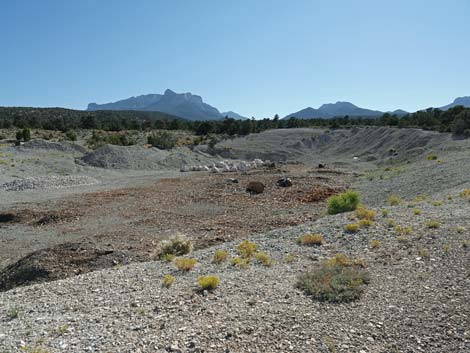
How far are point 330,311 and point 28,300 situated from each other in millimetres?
5822

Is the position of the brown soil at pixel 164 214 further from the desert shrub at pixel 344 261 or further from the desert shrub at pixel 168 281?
the desert shrub at pixel 344 261

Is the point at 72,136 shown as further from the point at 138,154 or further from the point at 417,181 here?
the point at 417,181

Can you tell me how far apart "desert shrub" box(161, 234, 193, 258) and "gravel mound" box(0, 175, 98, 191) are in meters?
20.0

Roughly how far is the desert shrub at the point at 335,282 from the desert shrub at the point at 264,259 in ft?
3.74

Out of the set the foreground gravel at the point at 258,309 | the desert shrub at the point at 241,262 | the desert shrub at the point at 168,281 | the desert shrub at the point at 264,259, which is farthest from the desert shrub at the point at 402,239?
the desert shrub at the point at 168,281

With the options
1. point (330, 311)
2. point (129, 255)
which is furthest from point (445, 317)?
point (129, 255)

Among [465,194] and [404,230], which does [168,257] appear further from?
[465,194]

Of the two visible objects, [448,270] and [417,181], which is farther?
[417,181]

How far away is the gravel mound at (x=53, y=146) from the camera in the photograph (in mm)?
43162

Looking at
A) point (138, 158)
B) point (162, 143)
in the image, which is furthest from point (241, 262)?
point (162, 143)

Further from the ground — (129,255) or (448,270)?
(448,270)

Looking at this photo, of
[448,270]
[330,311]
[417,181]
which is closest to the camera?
[330,311]

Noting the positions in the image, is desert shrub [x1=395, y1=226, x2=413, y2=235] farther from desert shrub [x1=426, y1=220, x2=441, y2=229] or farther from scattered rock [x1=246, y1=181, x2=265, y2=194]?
scattered rock [x1=246, y1=181, x2=265, y2=194]

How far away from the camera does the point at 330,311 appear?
273 inches
